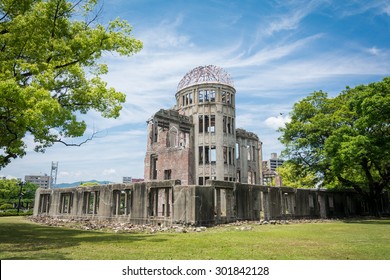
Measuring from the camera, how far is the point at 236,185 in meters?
19.7

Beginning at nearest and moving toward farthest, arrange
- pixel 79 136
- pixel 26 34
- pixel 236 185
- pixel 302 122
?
pixel 26 34 < pixel 79 136 < pixel 236 185 < pixel 302 122

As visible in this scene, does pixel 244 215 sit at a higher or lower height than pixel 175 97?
lower

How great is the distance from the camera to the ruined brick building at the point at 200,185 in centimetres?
1831

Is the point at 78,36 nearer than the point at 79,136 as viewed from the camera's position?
Yes

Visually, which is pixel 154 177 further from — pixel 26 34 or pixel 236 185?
pixel 26 34

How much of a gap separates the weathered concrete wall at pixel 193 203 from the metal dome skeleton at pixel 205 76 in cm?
1754

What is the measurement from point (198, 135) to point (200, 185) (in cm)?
1787

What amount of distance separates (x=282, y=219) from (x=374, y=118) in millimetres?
9455

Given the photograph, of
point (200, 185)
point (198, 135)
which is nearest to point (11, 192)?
point (198, 135)

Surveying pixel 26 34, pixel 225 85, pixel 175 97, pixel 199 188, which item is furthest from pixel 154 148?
pixel 26 34

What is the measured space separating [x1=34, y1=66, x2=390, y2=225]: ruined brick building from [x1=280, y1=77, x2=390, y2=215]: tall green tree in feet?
8.50

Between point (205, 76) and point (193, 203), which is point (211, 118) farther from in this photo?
point (193, 203)

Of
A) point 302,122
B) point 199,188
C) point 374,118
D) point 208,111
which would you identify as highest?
point 208,111

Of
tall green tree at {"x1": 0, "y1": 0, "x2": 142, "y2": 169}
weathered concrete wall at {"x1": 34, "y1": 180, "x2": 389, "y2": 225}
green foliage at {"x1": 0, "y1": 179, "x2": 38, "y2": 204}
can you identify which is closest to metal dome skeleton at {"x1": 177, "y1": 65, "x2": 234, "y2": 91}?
weathered concrete wall at {"x1": 34, "y1": 180, "x2": 389, "y2": 225}
